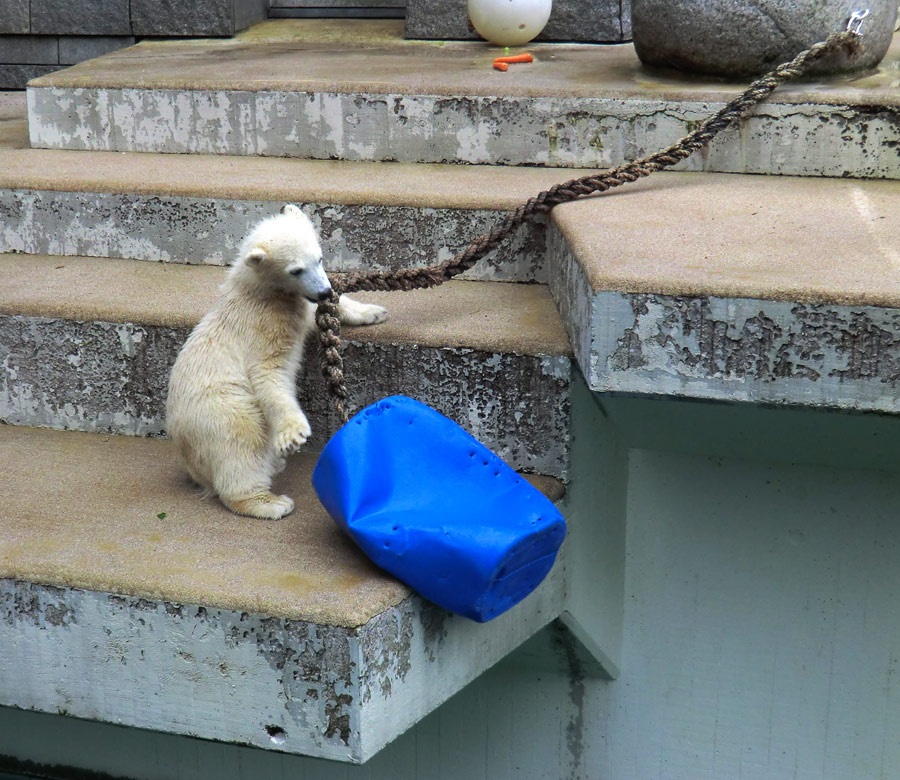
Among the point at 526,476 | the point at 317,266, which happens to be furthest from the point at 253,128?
the point at 526,476

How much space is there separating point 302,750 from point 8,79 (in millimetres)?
5002

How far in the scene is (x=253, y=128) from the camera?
12.5 ft

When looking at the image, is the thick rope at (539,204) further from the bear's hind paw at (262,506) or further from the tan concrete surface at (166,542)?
the tan concrete surface at (166,542)

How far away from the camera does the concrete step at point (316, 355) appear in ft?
8.63

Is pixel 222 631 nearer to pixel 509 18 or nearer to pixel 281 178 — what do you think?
pixel 281 178

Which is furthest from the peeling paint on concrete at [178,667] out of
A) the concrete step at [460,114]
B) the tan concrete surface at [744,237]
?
the concrete step at [460,114]

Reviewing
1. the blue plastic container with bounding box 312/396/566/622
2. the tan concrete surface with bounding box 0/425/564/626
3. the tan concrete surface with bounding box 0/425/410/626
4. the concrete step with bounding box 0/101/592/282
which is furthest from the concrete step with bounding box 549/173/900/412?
the tan concrete surface with bounding box 0/425/410/626

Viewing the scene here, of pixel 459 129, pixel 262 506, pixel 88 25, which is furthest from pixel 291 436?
pixel 88 25

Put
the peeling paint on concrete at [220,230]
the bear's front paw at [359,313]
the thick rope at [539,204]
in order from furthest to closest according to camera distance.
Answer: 1. the peeling paint on concrete at [220,230]
2. the bear's front paw at [359,313]
3. the thick rope at [539,204]

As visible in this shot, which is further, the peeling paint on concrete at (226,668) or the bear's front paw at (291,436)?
the bear's front paw at (291,436)

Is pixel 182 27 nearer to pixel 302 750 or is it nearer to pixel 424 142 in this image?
pixel 424 142

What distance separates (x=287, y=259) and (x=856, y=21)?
6.96 ft

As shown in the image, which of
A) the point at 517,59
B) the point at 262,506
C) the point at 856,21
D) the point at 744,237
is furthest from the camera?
the point at 517,59

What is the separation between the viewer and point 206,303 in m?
2.94
